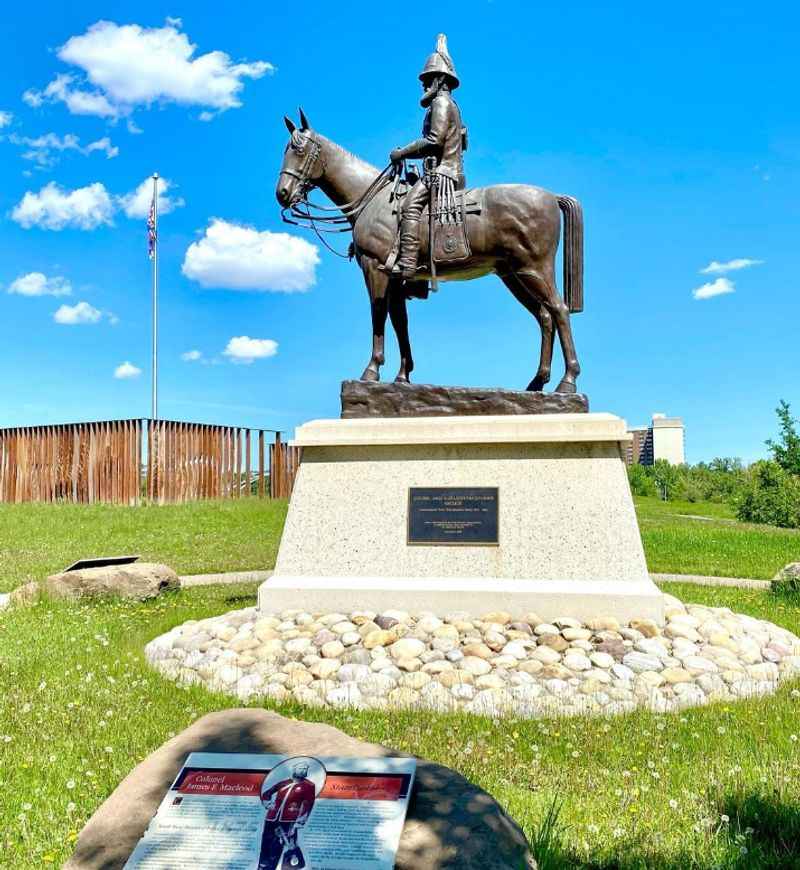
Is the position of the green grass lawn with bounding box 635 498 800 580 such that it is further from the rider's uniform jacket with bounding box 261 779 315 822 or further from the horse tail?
the rider's uniform jacket with bounding box 261 779 315 822

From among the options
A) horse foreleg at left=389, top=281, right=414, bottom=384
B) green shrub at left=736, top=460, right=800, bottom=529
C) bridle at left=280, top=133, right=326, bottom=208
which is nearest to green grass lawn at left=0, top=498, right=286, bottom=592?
horse foreleg at left=389, top=281, right=414, bottom=384

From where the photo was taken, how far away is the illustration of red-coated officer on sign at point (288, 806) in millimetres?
2004

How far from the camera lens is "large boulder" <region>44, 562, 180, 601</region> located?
26.6ft

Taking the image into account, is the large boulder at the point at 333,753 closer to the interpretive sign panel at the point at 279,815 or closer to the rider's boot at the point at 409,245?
the interpretive sign panel at the point at 279,815

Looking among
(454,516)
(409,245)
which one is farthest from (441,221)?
(454,516)

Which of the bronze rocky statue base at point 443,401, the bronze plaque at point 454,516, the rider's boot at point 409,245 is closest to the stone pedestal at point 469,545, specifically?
the bronze plaque at point 454,516

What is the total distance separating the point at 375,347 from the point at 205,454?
14.5 metres

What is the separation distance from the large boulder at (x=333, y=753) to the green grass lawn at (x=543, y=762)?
61 cm

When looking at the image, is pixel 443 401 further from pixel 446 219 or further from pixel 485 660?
pixel 485 660

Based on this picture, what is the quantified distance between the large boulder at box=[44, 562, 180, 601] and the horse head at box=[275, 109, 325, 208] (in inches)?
180

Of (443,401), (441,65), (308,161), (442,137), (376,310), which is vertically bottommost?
(443,401)

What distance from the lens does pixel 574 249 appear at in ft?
24.4

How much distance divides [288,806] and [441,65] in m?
7.34

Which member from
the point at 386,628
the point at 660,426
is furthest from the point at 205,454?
the point at 660,426
